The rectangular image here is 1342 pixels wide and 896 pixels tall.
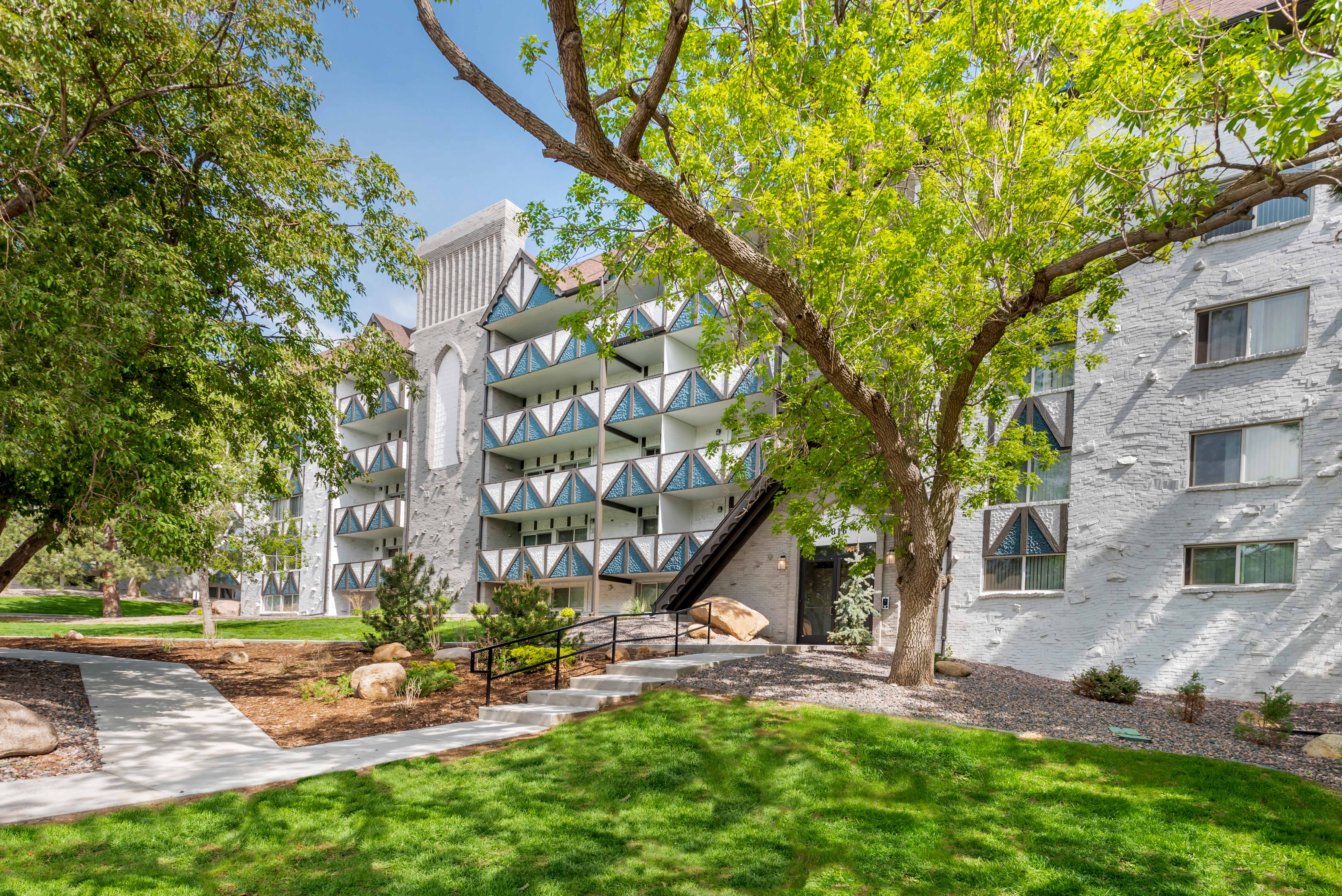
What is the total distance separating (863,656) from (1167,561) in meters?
6.06

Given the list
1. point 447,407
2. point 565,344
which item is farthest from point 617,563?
point 447,407

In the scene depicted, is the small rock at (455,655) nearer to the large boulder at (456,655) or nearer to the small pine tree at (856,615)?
the large boulder at (456,655)

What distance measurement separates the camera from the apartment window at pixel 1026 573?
1588 cm

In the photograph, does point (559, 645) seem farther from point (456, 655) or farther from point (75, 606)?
point (75, 606)

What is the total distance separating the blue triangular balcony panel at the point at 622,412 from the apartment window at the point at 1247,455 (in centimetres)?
1451

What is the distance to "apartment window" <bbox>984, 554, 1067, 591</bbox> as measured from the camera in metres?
15.9

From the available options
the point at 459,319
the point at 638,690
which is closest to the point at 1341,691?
the point at 638,690

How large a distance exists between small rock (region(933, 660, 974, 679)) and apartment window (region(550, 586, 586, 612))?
13266mm

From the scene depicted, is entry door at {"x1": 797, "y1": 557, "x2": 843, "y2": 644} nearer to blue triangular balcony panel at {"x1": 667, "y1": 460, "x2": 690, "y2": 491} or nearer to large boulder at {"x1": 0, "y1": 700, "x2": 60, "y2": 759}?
blue triangular balcony panel at {"x1": 667, "y1": 460, "x2": 690, "y2": 491}

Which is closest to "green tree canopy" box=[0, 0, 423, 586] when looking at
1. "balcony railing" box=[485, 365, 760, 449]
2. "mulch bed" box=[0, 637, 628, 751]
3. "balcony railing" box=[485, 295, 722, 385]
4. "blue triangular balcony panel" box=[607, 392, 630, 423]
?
"mulch bed" box=[0, 637, 628, 751]

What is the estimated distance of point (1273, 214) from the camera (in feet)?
48.0

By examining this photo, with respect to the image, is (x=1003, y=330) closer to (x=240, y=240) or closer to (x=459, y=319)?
(x=240, y=240)

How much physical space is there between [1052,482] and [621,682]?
10.5 meters

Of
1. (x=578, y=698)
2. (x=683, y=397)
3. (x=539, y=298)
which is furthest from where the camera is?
(x=539, y=298)
